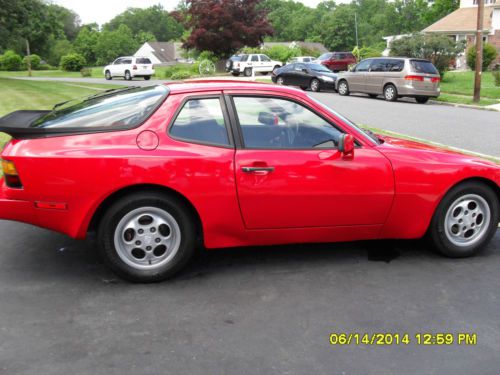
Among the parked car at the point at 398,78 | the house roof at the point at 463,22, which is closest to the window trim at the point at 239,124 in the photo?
the parked car at the point at 398,78

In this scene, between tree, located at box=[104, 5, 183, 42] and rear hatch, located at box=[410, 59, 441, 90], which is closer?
rear hatch, located at box=[410, 59, 441, 90]

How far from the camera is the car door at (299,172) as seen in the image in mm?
4078

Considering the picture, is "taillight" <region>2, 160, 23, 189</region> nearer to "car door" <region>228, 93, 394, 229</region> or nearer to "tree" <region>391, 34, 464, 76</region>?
"car door" <region>228, 93, 394, 229</region>

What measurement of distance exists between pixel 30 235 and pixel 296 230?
2.63 m

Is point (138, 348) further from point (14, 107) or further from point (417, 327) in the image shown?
point (14, 107)

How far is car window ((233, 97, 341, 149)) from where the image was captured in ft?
13.9

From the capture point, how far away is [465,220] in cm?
457

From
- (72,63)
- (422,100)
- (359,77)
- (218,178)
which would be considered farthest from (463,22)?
(218,178)

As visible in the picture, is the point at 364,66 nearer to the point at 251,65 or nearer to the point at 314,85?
the point at 314,85

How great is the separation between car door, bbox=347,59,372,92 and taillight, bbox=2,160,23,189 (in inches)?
802

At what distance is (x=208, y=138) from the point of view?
4.11 metres

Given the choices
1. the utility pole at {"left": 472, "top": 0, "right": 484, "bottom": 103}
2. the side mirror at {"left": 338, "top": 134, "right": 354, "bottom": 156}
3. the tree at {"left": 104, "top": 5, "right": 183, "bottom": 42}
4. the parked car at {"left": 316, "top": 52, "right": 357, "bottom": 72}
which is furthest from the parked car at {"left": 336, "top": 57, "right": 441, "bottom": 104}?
the tree at {"left": 104, "top": 5, "right": 183, "bottom": 42}

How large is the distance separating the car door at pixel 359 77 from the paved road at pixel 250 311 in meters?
18.9

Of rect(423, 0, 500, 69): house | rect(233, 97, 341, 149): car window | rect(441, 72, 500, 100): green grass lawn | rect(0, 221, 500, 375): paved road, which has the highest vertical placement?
rect(423, 0, 500, 69): house
